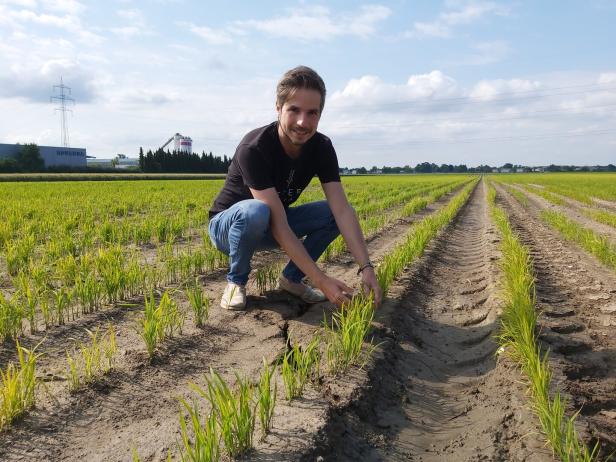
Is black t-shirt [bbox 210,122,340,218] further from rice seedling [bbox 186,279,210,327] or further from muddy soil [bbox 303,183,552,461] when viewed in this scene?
muddy soil [bbox 303,183,552,461]

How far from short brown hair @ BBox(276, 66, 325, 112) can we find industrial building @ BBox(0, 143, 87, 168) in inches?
2172

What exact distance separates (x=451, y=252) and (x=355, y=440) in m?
4.41

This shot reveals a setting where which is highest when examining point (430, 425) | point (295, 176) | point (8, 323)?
point (295, 176)

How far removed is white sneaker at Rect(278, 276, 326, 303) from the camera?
3287 millimetres

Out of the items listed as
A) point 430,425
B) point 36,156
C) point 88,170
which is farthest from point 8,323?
point 36,156

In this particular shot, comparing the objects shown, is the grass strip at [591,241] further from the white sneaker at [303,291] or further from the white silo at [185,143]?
the white silo at [185,143]

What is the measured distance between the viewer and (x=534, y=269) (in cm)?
448

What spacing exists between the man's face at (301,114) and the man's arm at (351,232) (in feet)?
1.60

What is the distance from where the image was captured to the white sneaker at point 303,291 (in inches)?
129

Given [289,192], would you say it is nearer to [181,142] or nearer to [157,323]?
[157,323]

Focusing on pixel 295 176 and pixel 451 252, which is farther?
pixel 451 252

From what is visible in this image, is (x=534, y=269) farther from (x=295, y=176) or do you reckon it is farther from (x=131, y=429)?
(x=131, y=429)

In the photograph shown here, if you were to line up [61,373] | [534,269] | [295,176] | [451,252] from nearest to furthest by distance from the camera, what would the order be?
1. [61,373]
2. [295,176]
3. [534,269]
4. [451,252]

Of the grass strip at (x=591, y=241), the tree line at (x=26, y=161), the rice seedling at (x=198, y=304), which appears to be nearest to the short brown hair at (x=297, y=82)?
the rice seedling at (x=198, y=304)
